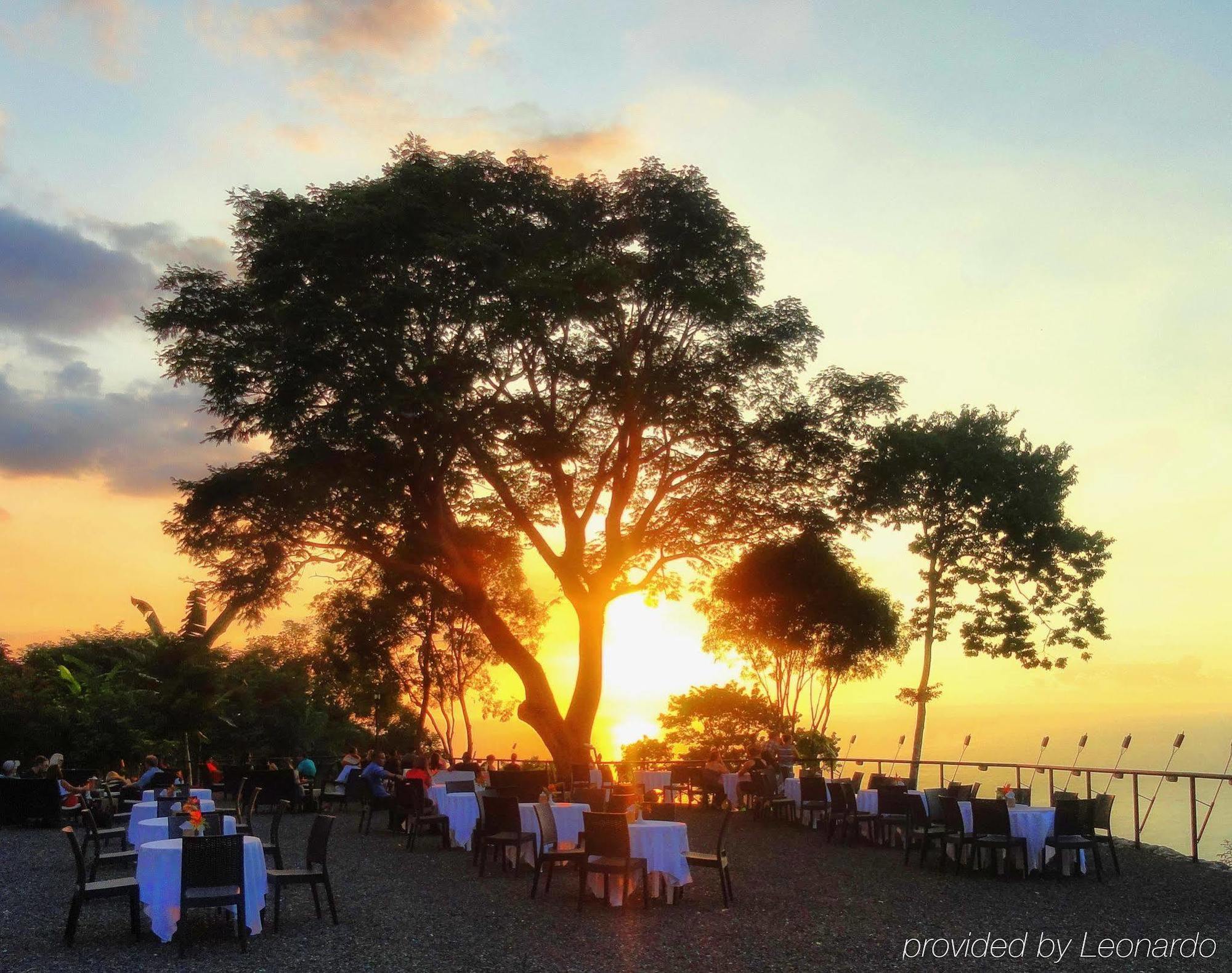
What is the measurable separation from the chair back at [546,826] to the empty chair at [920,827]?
5.01 meters

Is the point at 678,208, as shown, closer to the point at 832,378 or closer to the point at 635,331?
the point at 635,331

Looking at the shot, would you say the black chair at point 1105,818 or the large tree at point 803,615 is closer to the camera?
the black chair at point 1105,818

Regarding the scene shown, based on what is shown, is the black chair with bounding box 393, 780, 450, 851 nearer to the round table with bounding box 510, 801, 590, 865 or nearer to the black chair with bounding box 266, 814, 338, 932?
the round table with bounding box 510, 801, 590, 865

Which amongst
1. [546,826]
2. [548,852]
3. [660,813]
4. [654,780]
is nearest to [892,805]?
[660,813]

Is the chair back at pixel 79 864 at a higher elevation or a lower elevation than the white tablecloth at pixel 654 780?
lower

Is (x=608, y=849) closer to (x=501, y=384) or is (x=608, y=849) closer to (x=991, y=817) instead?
Result: (x=991, y=817)

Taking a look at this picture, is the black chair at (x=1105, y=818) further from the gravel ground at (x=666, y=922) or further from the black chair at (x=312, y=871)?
the black chair at (x=312, y=871)

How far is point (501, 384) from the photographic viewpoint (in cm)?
2427

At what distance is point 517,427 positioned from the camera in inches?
939

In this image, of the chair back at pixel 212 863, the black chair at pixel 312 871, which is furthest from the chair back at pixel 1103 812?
the chair back at pixel 212 863

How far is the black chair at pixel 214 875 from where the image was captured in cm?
877

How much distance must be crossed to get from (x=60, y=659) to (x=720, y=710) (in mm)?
22275

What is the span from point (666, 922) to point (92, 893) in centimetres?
488

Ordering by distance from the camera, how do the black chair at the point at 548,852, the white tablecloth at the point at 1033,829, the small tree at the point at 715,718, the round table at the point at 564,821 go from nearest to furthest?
the black chair at the point at 548,852
the white tablecloth at the point at 1033,829
the round table at the point at 564,821
the small tree at the point at 715,718
